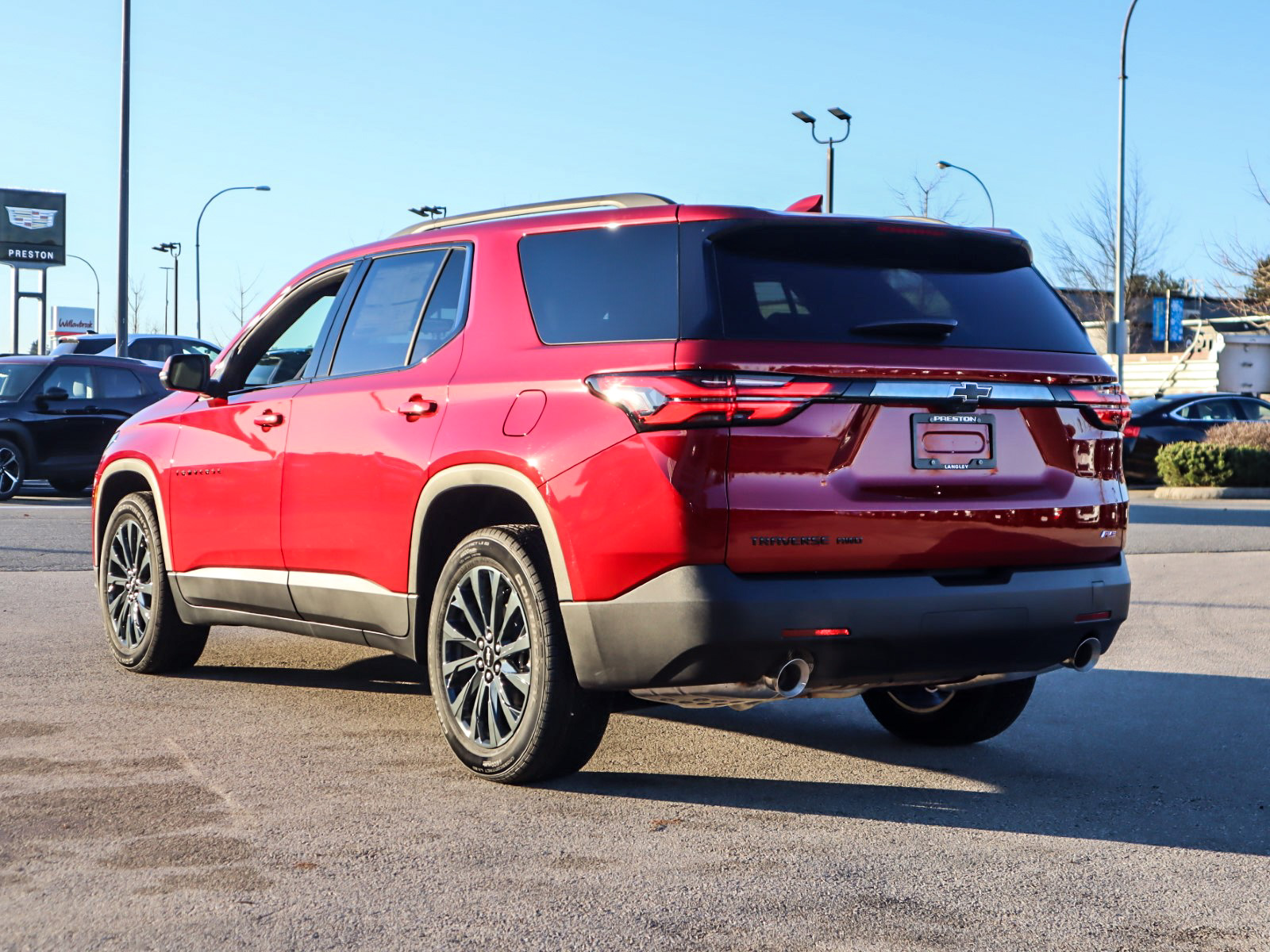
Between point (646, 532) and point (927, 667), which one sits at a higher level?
point (646, 532)

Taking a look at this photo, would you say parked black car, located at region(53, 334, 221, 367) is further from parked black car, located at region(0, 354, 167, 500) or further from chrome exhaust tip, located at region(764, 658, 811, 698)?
chrome exhaust tip, located at region(764, 658, 811, 698)

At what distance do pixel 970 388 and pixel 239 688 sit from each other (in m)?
3.88

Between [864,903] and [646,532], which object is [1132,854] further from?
[646,532]

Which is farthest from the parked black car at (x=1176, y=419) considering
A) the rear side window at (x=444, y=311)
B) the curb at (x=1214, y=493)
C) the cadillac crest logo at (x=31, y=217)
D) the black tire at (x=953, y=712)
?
the cadillac crest logo at (x=31, y=217)

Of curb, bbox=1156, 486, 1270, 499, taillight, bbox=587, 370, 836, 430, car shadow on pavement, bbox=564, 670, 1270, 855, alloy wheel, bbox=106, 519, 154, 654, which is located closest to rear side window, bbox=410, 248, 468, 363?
taillight, bbox=587, 370, 836, 430

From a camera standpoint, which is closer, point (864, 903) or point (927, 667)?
point (864, 903)

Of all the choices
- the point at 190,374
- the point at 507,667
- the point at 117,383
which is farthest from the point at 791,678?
the point at 117,383

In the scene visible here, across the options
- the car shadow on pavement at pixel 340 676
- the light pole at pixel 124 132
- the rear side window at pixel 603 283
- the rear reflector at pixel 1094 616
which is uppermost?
the light pole at pixel 124 132

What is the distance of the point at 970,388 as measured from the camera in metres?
4.96

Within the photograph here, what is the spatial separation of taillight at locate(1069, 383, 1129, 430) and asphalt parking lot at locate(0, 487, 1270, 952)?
1274mm

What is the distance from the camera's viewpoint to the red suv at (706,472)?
4.65 meters

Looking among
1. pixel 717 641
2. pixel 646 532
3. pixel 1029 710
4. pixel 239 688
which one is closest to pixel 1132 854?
pixel 717 641

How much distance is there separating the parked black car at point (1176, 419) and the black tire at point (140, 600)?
20658mm

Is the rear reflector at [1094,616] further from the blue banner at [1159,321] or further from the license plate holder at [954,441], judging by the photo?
the blue banner at [1159,321]
